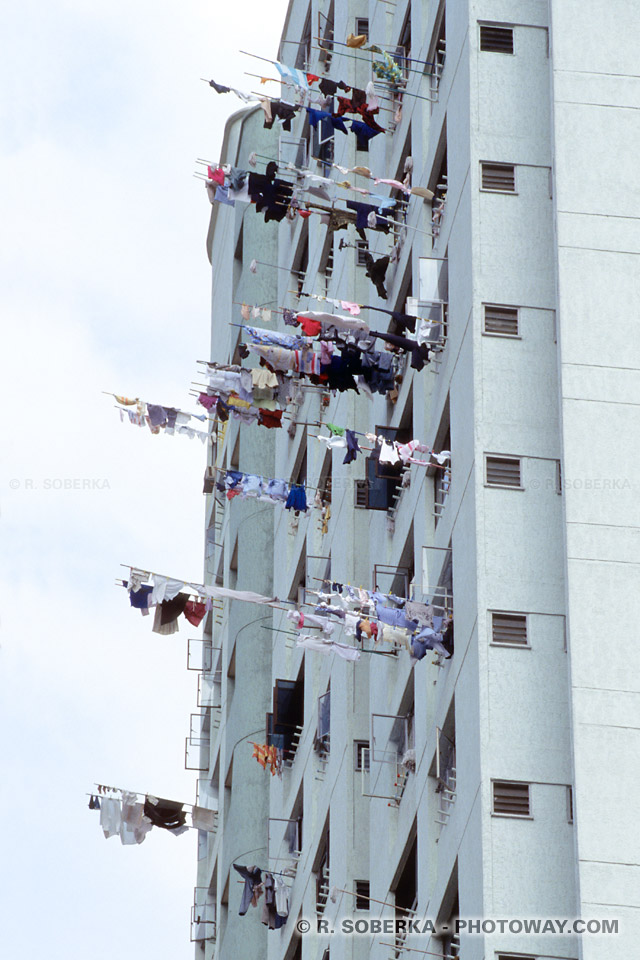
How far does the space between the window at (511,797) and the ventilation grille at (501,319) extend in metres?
8.37

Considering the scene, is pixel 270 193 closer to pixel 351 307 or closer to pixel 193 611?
pixel 351 307

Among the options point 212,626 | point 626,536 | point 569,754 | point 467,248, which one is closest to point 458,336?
point 467,248

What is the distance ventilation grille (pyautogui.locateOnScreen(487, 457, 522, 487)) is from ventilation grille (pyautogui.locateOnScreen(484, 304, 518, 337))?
8.65ft

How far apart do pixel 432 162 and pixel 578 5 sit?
18.4 ft

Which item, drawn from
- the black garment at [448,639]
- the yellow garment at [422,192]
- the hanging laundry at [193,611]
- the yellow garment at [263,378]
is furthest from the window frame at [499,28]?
the hanging laundry at [193,611]

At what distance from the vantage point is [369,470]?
135 feet

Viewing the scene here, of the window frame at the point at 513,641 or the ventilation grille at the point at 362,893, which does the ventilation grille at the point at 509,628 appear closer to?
the window frame at the point at 513,641

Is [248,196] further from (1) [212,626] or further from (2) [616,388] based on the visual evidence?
(1) [212,626]

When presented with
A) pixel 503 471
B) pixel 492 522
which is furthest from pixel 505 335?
pixel 492 522

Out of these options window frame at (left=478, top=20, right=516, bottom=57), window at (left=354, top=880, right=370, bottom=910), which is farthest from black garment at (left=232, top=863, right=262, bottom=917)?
window frame at (left=478, top=20, right=516, bottom=57)

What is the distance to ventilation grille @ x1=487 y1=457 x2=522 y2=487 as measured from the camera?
3444 cm

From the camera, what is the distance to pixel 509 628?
33062mm

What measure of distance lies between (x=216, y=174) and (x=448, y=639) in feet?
36.8

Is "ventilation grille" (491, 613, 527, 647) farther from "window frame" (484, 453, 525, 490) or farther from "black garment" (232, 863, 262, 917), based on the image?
"black garment" (232, 863, 262, 917)
